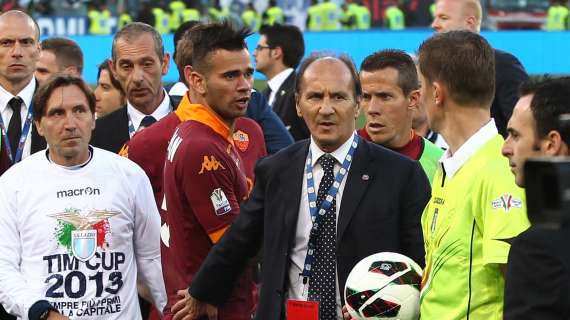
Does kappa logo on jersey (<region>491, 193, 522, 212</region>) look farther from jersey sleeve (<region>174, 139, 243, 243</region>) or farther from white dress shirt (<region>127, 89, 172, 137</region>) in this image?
white dress shirt (<region>127, 89, 172, 137</region>)

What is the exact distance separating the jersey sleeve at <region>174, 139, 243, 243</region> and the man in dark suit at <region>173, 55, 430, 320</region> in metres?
0.30

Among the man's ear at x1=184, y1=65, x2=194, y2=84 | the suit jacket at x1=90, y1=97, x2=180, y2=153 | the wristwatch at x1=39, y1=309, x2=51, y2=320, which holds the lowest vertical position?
the wristwatch at x1=39, y1=309, x2=51, y2=320

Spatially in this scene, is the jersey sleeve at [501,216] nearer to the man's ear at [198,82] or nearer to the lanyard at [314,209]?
the lanyard at [314,209]

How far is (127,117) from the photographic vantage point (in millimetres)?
7391

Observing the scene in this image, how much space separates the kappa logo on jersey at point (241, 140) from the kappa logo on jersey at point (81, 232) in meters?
1.13

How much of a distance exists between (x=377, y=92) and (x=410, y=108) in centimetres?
21

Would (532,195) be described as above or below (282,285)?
above

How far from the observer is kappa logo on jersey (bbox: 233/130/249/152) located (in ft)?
21.7

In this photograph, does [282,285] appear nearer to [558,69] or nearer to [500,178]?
[500,178]

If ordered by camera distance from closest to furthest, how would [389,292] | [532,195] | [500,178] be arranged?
[532,195] → [500,178] → [389,292]

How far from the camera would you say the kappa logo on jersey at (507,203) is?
409 cm

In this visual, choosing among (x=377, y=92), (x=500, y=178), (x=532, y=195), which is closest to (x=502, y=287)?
(x=500, y=178)

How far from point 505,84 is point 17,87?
332 centimetres

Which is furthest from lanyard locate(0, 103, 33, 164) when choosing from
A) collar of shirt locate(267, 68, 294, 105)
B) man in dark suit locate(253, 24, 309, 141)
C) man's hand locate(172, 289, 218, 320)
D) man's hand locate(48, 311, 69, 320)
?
collar of shirt locate(267, 68, 294, 105)
